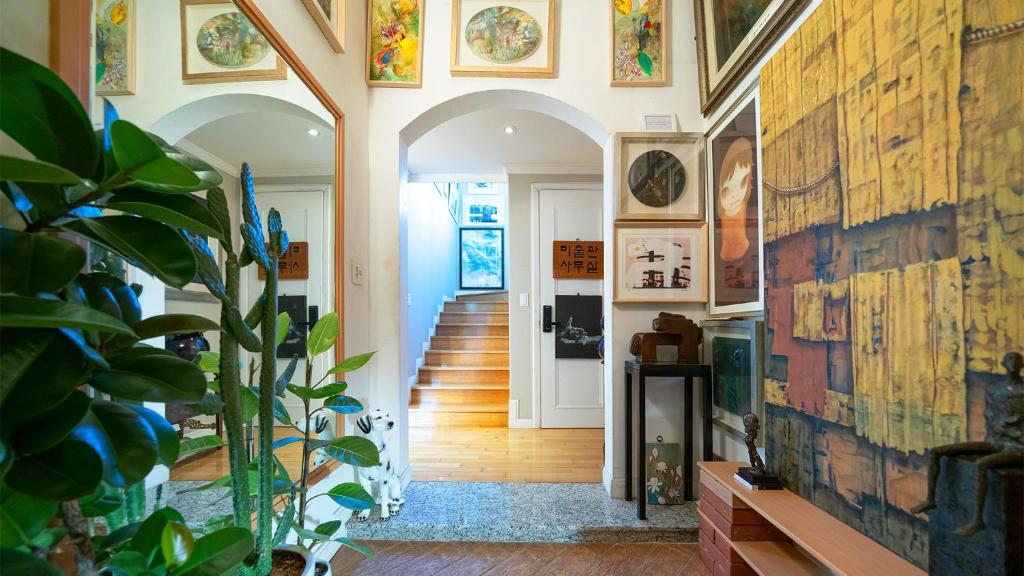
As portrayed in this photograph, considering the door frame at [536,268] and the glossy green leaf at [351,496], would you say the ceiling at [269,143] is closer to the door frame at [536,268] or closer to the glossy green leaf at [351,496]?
the glossy green leaf at [351,496]

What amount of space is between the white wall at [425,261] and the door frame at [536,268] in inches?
47.6

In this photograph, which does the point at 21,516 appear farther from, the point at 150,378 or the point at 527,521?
the point at 527,521

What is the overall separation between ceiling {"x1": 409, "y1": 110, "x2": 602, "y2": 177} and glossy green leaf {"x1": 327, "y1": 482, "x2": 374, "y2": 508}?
2.80m

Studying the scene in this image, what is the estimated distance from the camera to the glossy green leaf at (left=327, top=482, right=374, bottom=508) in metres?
1.09

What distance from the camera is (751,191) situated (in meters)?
1.88

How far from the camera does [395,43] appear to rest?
2506 mm

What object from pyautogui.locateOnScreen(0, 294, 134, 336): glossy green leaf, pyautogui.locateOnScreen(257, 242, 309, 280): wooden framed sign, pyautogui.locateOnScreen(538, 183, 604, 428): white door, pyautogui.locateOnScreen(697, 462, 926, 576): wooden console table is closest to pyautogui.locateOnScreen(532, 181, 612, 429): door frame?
pyautogui.locateOnScreen(538, 183, 604, 428): white door

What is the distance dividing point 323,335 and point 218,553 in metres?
0.68

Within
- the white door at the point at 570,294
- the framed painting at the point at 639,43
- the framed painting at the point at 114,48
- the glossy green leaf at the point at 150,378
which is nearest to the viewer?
the glossy green leaf at the point at 150,378

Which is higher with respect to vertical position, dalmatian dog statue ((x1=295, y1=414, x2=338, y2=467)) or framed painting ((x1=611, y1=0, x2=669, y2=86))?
framed painting ((x1=611, y1=0, x2=669, y2=86))

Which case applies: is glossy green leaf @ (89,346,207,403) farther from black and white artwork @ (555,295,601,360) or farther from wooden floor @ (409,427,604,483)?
black and white artwork @ (555,295,601,360)

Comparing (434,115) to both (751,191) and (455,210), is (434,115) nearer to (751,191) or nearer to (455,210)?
(751,191)

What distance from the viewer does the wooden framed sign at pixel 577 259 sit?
14.0ft

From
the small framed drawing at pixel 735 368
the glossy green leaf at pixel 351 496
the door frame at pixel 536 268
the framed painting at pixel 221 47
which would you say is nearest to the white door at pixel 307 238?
the framed painting at pixel 221 47
